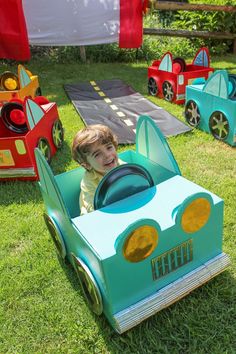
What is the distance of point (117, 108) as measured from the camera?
444 cm

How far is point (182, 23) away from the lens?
771cm

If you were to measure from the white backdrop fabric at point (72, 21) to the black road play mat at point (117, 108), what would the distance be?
1367 millimetres

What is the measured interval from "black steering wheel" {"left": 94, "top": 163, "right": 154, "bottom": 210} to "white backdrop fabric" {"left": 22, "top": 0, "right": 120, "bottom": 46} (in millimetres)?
5586

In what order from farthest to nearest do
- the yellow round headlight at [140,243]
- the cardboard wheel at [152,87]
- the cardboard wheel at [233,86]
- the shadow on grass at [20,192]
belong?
the cardboard wheel at [152,87] < the cardboard wheel at [233,86] < the shadow on grass at [20,192] < the yellow round headlight at [140,243]

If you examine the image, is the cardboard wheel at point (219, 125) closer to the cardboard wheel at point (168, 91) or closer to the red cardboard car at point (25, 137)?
the cardboard wheel at point (168, 91)

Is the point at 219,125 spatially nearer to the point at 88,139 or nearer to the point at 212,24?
the point at 88,139

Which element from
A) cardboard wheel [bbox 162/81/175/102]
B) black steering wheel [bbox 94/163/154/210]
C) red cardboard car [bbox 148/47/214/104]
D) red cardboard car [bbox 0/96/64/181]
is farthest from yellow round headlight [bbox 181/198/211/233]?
cardboard wheel [bbox 162/81/175/102]

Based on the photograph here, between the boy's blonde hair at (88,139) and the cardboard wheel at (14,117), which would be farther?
the cardboard wheel at (14,117)

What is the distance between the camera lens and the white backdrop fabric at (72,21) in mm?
6289

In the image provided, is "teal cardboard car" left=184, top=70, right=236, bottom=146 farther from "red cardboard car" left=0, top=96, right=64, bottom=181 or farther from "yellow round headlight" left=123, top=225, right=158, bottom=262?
"yellow round headlight" left=123, top=225, right=158, bottom=262

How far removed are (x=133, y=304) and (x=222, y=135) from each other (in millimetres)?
2127

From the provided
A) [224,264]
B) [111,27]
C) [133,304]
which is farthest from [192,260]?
[111,27]

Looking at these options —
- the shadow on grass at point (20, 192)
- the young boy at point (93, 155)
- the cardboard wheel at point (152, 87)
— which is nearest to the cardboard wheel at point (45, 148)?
the shadow on grass at point (20, 192)

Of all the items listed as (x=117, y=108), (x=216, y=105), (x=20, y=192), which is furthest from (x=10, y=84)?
(x=216, y=105)
